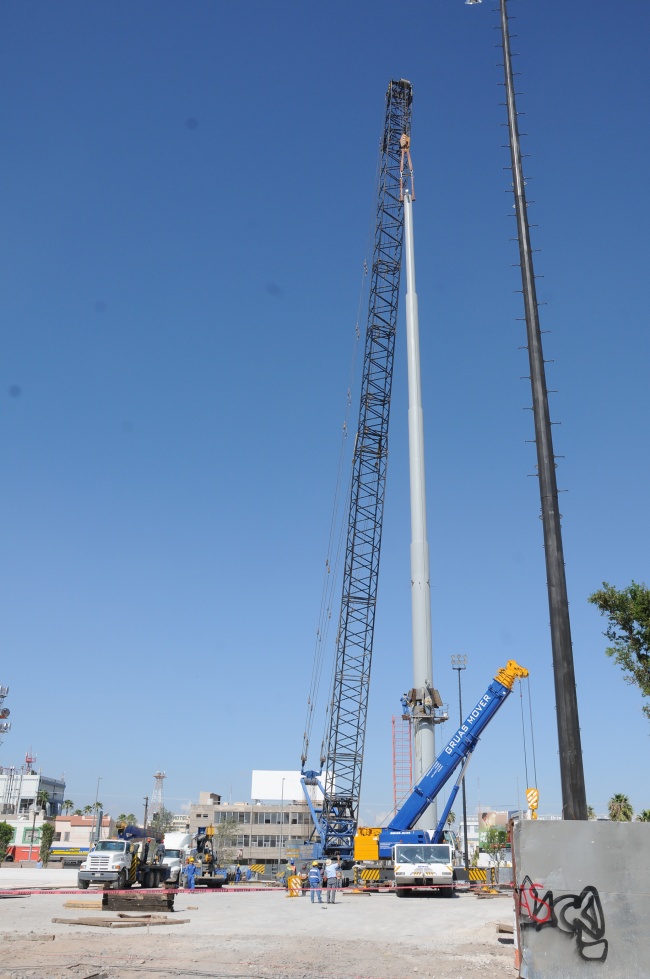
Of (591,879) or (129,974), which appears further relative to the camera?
(129,974)

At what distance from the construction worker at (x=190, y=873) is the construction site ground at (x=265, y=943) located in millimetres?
10915

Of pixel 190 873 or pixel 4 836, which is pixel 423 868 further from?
pixel 4 836

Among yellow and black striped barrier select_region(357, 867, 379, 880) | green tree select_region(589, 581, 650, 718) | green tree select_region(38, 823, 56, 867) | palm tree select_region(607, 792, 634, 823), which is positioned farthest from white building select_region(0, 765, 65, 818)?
green tree select_region(589, 581, 650, 718)

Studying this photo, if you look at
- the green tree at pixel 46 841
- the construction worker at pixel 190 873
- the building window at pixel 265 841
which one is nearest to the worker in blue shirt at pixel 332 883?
the construction worker at pixel 190 873

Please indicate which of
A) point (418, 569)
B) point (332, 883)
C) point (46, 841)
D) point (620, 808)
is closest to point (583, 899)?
point (332, 883)

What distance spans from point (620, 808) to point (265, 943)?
6021 cm

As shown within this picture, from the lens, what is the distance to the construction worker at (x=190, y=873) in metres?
37.4

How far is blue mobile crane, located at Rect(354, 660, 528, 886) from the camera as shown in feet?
126

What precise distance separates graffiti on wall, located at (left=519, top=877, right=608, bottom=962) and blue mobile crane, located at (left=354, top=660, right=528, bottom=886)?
28.6 meters

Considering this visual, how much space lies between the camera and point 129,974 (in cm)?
1290

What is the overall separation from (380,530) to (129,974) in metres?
47.8

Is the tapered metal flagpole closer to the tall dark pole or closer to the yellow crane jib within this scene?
the yellow crane jib

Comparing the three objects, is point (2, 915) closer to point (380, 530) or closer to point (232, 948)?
point (232, 948)

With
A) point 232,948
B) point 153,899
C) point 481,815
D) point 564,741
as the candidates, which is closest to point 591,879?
point 564,741
